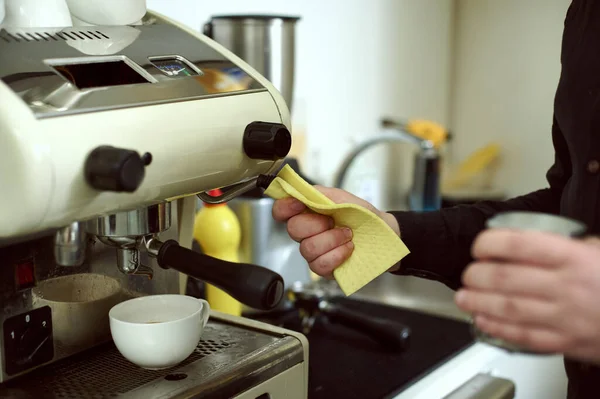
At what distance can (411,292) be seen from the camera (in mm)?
1771

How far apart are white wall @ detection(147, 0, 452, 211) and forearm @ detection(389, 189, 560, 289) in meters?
0.62

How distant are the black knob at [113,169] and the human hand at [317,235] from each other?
0.84 ft

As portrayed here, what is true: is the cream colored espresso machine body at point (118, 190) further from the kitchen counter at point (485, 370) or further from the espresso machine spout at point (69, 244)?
the kitchen counter at point (485, 370)

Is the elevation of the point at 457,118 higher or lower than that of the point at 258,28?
lower

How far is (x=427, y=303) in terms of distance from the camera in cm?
175

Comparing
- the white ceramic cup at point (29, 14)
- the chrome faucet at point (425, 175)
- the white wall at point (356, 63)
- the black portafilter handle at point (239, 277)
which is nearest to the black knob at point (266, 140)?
the black portafilter handle at point (239, 277)

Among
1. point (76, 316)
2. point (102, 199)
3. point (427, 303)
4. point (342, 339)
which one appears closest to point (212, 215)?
point (342, 339)

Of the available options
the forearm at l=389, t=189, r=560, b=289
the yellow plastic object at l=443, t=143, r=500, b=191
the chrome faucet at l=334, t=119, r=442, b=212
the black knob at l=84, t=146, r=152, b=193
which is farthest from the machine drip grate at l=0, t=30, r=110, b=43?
the yellow plastic object at l=443, t=143, r=500, b=191

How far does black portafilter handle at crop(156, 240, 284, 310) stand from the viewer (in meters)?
0.63

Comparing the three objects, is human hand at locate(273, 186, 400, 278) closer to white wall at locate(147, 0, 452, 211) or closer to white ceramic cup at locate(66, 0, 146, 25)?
white ceramic cup at locate(66, 0, 146, 25)

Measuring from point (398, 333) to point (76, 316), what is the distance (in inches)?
19.7

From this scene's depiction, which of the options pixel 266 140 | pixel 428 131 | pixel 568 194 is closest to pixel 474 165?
pixel 428 131

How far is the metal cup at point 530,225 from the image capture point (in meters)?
0.54

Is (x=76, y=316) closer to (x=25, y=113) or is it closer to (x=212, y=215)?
(x=25, y=113)
